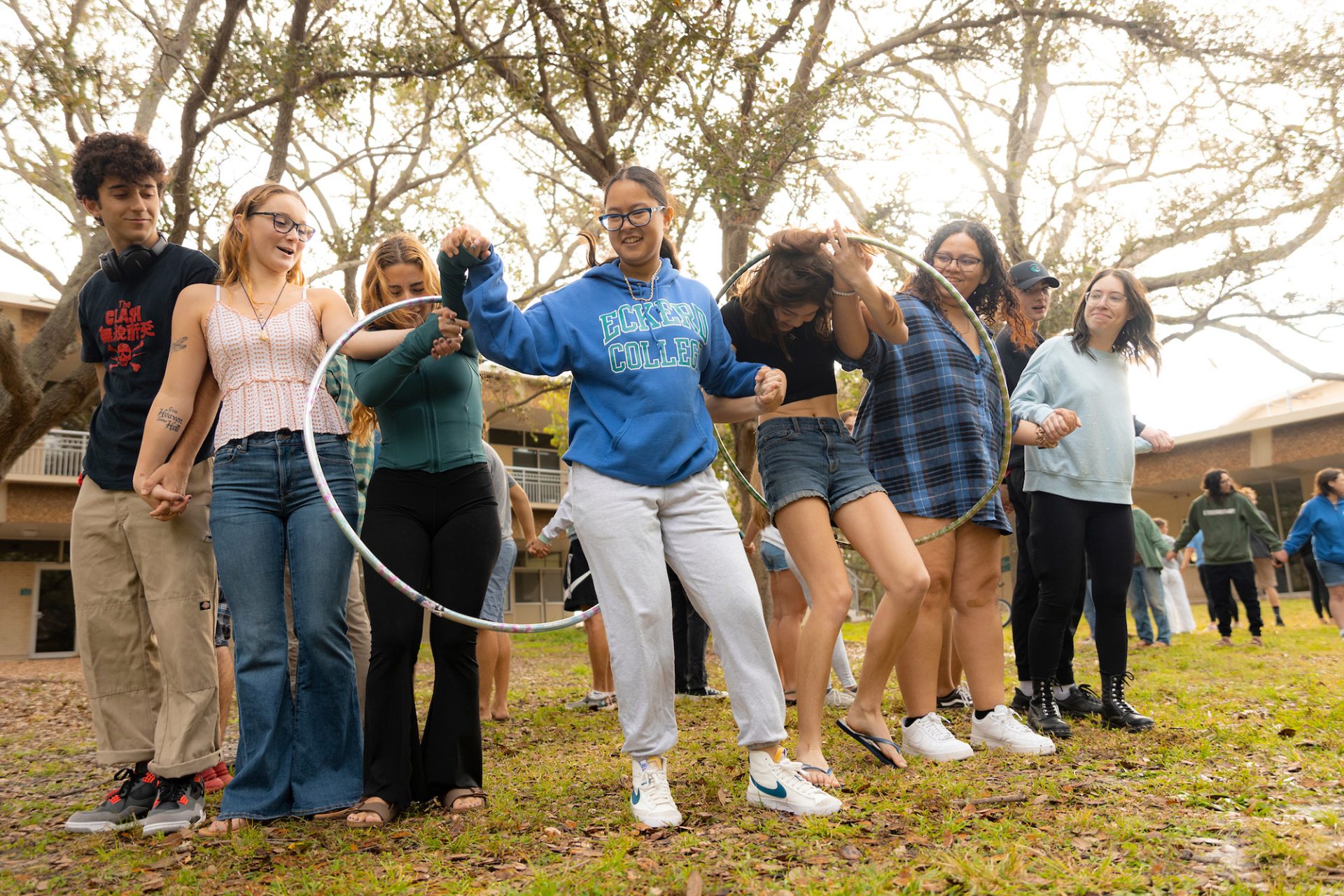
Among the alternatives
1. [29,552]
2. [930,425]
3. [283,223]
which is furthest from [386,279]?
[29,552]

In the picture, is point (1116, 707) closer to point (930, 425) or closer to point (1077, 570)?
point (1077, 570)

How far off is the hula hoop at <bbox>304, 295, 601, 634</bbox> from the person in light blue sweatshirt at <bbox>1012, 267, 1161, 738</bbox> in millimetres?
2534

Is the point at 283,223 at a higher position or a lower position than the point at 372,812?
higher

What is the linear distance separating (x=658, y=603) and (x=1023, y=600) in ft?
10.8

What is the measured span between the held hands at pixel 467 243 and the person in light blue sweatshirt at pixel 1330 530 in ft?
33.8

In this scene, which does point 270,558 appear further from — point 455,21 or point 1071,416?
point 455,21

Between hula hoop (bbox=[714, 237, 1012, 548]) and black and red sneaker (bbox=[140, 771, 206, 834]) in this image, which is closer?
black and red sneaker (bbox=[140, 771, 206, 834])

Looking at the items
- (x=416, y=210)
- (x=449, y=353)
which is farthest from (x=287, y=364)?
(x=416, y=210)

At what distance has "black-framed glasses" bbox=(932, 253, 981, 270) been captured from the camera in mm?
4875

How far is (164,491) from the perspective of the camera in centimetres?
378

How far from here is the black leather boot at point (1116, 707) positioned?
16.4ft

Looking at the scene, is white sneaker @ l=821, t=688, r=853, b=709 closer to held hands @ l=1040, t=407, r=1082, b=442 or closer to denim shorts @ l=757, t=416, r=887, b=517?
held hands @ l=1040, t=407, r=1082, b=442

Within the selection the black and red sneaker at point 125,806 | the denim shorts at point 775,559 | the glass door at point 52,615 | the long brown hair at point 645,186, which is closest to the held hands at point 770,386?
the long brown hair at point 645,186

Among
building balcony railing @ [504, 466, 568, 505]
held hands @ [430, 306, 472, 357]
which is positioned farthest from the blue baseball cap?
building balcony railing @ [504, 466, 568, 505]
